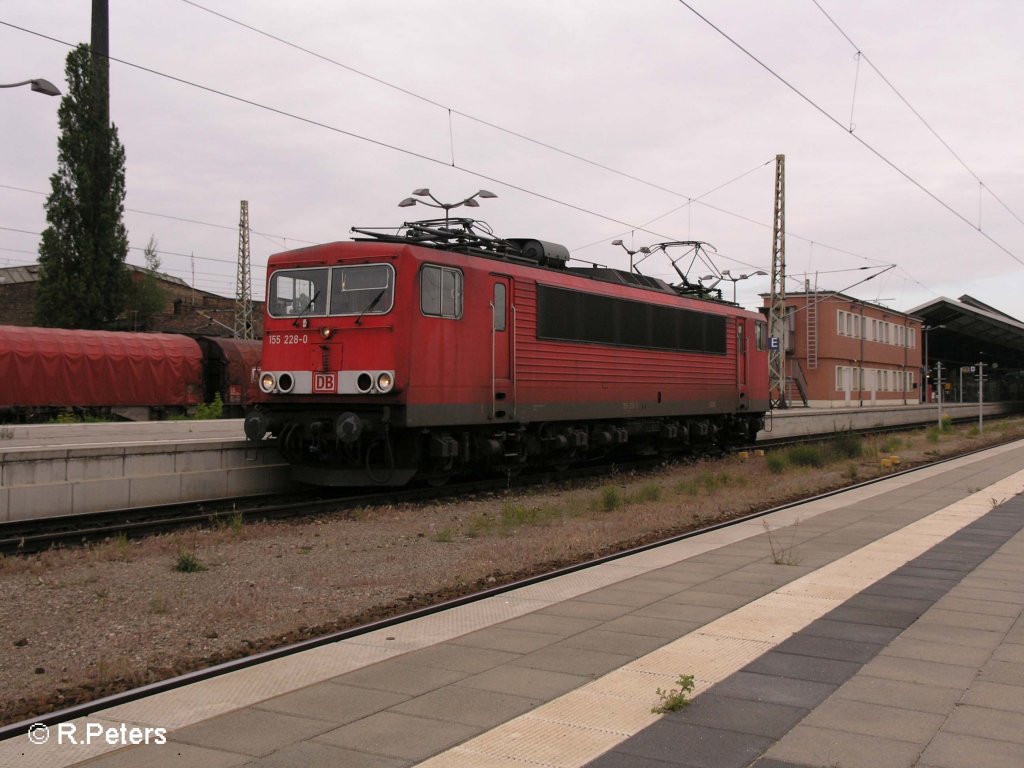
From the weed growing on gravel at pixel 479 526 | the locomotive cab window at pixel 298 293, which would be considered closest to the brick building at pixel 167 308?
the locomotive cab window at pixel 298 293

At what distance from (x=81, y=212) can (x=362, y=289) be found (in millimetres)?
30660

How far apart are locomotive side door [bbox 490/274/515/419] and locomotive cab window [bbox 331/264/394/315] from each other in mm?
1984

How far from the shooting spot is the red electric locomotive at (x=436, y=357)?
14039 millimetres

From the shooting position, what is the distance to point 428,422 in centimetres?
1418

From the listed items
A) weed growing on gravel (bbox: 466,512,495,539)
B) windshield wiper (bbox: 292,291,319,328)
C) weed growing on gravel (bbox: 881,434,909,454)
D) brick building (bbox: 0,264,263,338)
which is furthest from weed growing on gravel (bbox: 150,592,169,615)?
brick building (bbox: 0,264,263,338)

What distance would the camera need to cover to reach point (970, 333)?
74.5 m

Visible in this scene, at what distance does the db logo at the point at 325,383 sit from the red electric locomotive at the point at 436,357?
0.08 ft

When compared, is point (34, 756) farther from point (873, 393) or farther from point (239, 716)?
point (873, 393)

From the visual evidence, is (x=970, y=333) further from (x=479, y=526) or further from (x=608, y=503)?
(x=479, y=526)

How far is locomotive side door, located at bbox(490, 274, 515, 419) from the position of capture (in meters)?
15.4

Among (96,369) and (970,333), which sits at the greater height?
(970,333)

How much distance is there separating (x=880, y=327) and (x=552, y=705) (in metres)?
68.6

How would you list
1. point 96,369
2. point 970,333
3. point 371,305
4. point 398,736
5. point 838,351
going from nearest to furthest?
point 398,736 < point 371,305 < point 96,369 < point 838,351 < point 970,333

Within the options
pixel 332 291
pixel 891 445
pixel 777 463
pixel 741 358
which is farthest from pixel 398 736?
pixel 891 445
